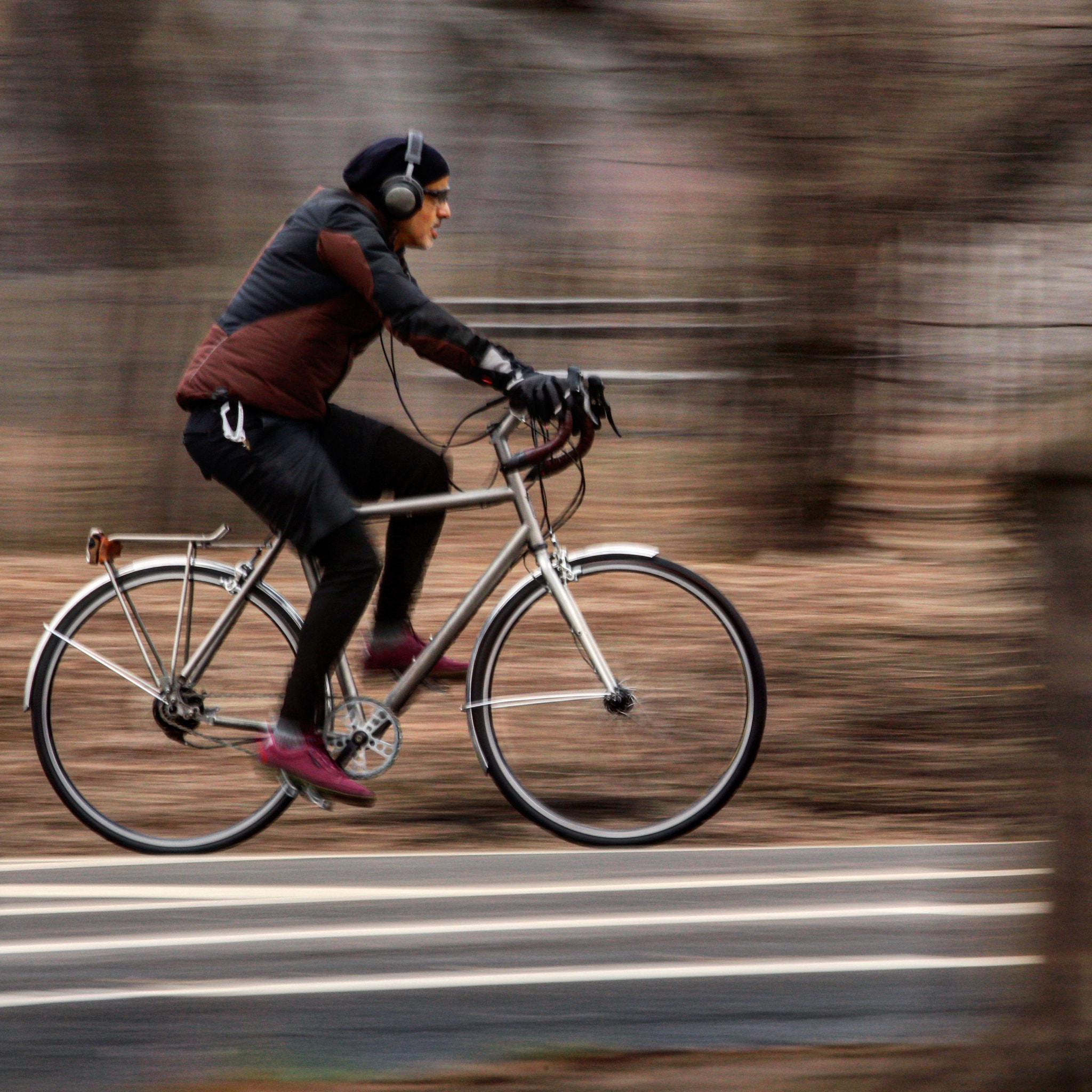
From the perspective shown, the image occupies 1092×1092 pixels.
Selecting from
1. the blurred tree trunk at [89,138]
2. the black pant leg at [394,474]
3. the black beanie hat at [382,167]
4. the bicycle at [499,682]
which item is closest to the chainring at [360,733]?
the bicycle at [499,682]

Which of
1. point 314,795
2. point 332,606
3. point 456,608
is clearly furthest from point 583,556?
point 314,795

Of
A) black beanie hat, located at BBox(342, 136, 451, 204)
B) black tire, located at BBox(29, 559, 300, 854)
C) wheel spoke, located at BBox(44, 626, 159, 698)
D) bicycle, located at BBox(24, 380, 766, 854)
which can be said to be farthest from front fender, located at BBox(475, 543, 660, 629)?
black beanie hat, located at BBox(342, 136, 451, 204)

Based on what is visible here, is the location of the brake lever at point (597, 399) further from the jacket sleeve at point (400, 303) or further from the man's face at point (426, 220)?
the man's face at point (426, 220)

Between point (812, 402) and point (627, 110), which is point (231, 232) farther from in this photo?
point (812, 402)

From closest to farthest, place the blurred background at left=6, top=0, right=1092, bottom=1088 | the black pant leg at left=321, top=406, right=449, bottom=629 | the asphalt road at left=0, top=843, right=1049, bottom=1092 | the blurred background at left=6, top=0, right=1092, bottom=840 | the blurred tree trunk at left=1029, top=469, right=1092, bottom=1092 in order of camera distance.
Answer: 1. the blurred tree trunk at left=1029, top=469, right=1092, bottom=1092
2. the asphalt road at left=0, top=843, right=1049, bottom=1092
3. the black pant leg at left=321, top=406, right=449, bottom=629
4. the blurred background at left=6, top=0, right=1092, bottom=1088
5. the blurred background at left=6, top=0, right=1092, bottom=840

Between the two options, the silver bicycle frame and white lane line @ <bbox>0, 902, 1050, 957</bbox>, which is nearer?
white lane line @ <bbox>0, 902, 1050, 957</bbox>

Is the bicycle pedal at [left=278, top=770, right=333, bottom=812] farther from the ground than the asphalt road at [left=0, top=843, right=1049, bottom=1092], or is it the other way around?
the bicycle pedal at [left=278, top=770, right=333, bottom=812]

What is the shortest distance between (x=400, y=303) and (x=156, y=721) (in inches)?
55.9

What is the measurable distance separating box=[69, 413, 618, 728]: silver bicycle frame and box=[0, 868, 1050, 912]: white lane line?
49cm

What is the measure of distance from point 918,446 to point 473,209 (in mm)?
2688

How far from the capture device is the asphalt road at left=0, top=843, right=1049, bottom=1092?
11.6 feet

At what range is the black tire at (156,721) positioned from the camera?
491 cm

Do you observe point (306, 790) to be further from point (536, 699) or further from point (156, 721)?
point (536, 699)

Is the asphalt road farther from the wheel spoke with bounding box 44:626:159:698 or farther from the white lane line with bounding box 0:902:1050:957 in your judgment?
the wheel spoke with bounding box 44:626:159:698
